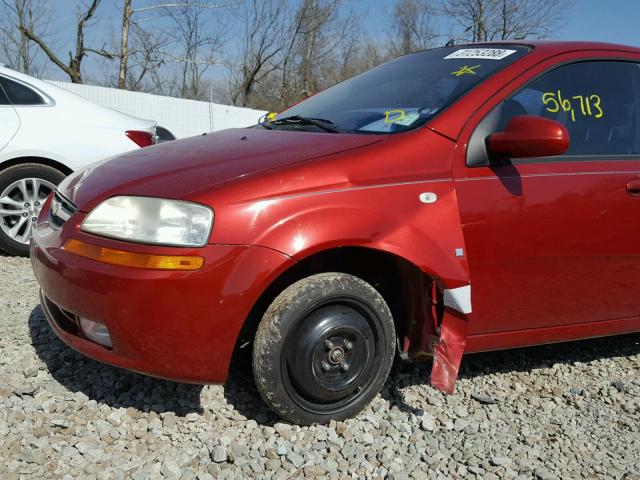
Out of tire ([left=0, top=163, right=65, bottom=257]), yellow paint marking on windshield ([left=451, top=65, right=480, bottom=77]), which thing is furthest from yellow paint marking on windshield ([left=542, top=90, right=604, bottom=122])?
tire ([left=0, top=163, right=65, bottom=257])

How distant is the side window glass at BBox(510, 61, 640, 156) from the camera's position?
2.87 meters

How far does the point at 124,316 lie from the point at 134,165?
74 cm

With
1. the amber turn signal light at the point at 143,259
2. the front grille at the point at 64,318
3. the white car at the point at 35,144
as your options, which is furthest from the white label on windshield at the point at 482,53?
the white car at the point at 35,144

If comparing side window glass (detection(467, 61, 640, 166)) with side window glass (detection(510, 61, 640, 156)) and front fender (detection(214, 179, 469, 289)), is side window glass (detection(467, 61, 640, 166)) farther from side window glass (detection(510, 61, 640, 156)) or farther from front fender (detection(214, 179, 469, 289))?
front fender (detection(214, 179, 469, 289))

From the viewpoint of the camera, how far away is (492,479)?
229 cm

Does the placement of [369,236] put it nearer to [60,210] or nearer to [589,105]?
[60,210]

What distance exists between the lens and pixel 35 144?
4855 mm

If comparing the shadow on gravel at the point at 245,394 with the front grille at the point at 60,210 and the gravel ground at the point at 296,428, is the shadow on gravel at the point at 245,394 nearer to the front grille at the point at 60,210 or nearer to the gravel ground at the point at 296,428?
the gravel ground at the point at 296,428

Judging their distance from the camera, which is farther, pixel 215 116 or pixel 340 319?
pixel 215 116

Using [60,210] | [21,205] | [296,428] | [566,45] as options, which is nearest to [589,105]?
[566,45]

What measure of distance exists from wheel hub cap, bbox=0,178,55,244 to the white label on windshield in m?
3.28

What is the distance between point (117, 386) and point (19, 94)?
3.25m

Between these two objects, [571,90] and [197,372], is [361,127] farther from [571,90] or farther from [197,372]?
[197,372]

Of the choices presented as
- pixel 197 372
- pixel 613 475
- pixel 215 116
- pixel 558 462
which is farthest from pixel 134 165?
pixel 215 116
